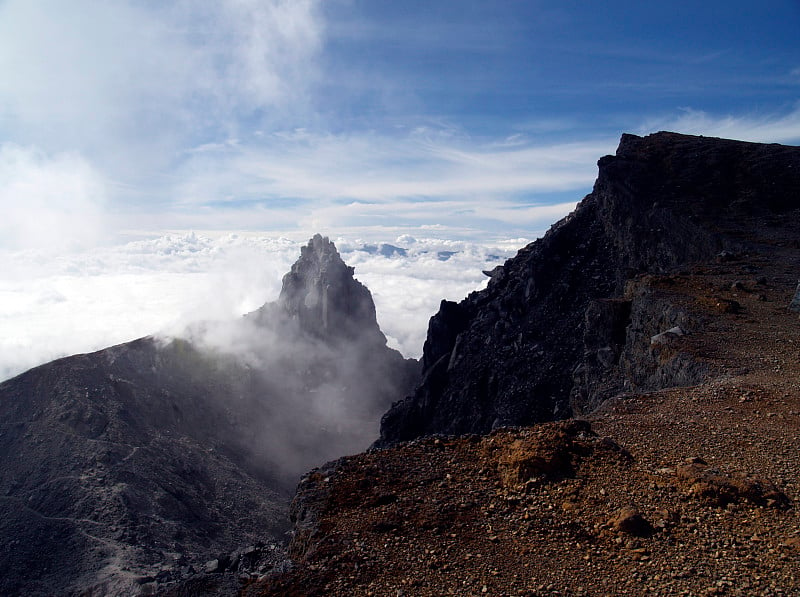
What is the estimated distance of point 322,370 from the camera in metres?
124

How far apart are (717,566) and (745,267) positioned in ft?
92.4

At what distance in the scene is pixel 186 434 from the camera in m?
84.9

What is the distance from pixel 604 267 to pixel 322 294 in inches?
3509

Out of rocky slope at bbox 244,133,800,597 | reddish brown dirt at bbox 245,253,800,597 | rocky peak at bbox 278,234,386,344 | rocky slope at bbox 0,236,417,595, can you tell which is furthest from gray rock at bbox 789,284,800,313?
rocky peak at bbox 278,234,386,344

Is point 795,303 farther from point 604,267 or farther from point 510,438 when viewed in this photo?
point 604,267

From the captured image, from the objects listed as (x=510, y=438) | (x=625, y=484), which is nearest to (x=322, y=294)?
(x=510, y=438)

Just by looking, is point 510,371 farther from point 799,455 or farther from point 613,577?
point 613,577

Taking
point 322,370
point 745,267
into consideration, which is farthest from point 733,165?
point 322,370

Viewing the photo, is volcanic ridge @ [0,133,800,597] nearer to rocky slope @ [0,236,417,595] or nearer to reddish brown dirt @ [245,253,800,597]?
reddish brown dirt @ [245,253,800,597]

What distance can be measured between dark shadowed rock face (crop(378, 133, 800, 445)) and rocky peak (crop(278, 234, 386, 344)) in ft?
239

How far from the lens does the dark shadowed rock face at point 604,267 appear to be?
32688 millimetres

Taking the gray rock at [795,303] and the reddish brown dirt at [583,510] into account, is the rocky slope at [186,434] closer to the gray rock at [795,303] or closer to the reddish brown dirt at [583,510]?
the reddish brown dirt at [583,510]

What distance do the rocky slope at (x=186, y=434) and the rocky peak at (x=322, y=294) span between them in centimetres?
31

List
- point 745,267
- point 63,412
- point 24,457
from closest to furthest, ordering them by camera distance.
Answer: point 745,267, point 24,457, point 63,412
